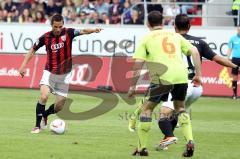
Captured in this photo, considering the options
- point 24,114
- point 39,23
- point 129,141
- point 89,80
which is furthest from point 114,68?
point 129,141

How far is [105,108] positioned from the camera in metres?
20.8

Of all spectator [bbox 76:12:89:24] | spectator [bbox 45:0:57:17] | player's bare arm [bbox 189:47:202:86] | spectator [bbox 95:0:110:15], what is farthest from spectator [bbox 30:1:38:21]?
player's bare arm [bbox 189:47:202:86]

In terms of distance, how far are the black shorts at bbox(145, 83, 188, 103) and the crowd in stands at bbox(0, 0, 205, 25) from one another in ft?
55.3

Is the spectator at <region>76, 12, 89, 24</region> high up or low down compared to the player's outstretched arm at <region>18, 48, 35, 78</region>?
down

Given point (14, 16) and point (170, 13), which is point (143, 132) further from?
point (14, 16)

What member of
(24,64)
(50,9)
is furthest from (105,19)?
(24,64)

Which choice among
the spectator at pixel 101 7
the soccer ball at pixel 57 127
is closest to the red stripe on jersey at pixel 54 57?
the soccer ball at pixel 57 127

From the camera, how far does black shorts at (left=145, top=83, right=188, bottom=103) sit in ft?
37.8

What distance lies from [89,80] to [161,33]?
15.4 metres

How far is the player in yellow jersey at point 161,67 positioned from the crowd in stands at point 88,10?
1686 centimetres

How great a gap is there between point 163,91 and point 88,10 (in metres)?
18.8

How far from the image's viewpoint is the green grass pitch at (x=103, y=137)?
38.2ft

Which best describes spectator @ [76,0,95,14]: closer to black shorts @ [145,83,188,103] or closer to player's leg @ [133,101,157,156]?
black shorts @ [145,83,188,103]

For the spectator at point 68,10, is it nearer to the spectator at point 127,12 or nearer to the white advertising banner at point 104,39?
the white advertising banner at point 104,39
